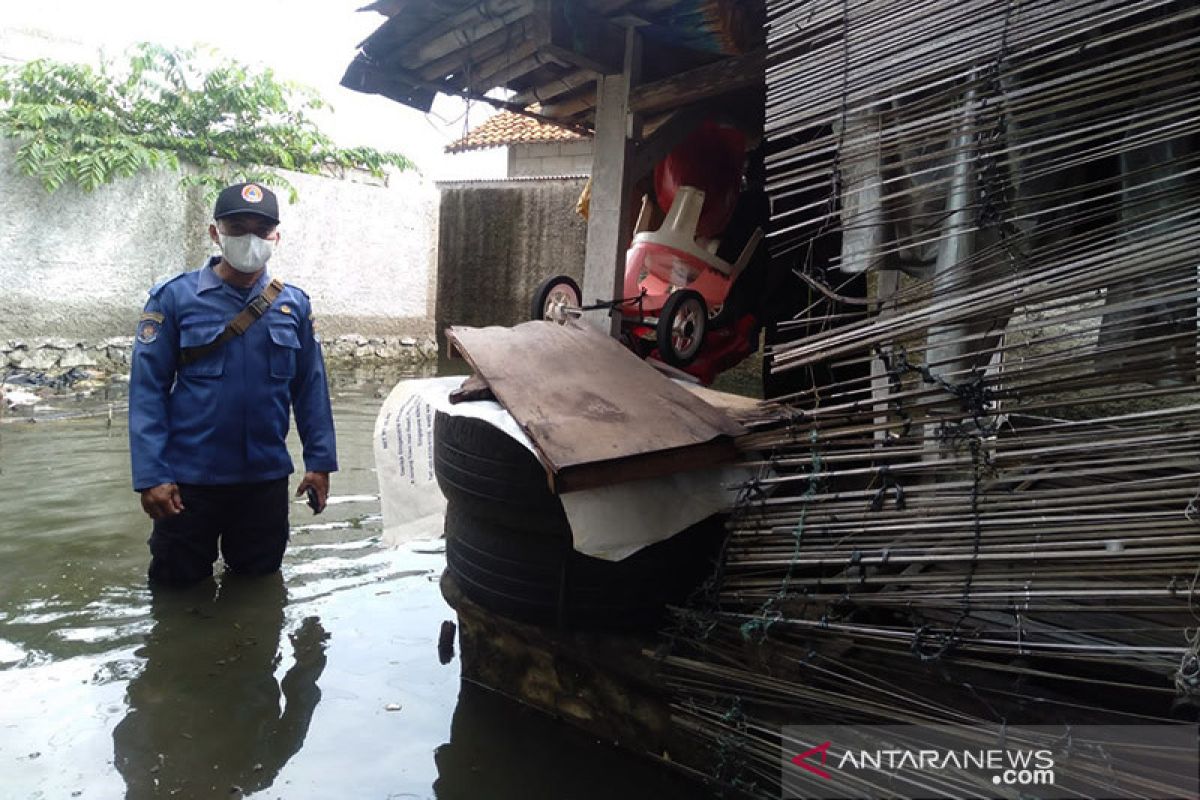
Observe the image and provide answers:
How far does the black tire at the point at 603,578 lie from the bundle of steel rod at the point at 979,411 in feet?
0.68

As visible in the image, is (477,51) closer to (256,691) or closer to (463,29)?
(463,29)

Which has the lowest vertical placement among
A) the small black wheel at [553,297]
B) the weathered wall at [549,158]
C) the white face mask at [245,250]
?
the small black wheel at [553,297]

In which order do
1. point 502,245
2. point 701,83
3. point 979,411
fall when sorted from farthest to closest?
1. point 502,245
2. point 701,83
3. point 979,411

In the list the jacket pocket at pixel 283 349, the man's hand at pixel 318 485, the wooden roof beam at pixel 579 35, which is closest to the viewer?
the wooden roof beam at pixel 579 35

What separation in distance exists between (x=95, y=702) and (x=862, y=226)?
2.96 metres

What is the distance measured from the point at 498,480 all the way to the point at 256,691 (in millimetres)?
1278

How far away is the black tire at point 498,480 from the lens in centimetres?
281

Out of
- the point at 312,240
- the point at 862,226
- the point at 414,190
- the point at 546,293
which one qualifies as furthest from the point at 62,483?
the point at 414,190

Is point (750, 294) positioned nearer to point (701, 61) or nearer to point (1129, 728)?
point (701, 61)

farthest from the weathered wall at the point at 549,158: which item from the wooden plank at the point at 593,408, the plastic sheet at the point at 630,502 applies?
the plastic sheet at the point at 630,502

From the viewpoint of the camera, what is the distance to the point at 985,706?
201 centimetres

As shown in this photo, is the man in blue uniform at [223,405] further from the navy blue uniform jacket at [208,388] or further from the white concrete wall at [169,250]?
the white concrete wall at [169,250]

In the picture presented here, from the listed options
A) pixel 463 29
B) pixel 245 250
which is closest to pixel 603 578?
pixel 245 250

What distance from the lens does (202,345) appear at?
3.83 metres
